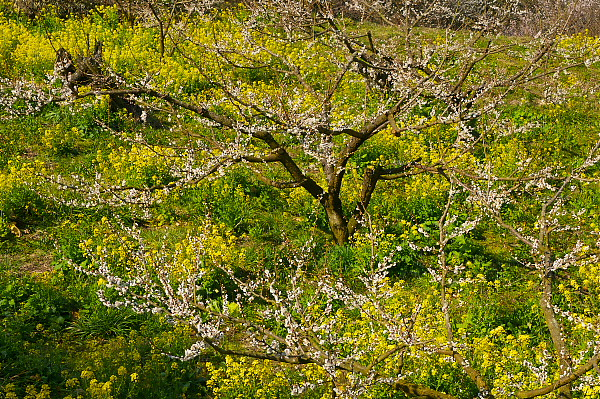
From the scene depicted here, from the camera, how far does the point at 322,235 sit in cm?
826

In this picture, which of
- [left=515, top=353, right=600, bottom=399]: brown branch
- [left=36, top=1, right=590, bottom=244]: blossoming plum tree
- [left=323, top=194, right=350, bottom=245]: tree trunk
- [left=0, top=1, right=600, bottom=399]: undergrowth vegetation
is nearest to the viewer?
[left=515, top=353, right=600, bottom=399]: brown branch

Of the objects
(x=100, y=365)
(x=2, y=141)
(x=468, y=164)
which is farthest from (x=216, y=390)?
(x=2, y=141)

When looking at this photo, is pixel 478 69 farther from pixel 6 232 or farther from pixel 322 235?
pixel 6 232

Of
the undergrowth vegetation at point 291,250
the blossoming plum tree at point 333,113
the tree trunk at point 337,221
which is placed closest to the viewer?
the undergrowth vegetation at point 291,250

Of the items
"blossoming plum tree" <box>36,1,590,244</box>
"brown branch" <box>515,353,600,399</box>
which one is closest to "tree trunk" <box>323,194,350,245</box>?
"blossoming plum tree" <box>36,1,590,244</box>

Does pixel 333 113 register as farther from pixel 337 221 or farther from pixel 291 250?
pixel 291 250

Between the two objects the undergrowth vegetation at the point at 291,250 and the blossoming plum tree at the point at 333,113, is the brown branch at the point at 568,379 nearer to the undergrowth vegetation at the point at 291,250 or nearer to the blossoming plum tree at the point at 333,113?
the undergrowth vegetation at the point at 291,250

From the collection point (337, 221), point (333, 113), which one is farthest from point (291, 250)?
point (333, 113)

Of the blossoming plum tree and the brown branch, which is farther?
the blossoming plum tree

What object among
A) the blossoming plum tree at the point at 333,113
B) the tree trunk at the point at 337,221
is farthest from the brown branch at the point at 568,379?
the tree trunk at the point at 337,221

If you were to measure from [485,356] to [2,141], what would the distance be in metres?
8.27

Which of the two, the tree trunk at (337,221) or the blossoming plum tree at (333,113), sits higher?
the blossoming plum tree at (333,113)

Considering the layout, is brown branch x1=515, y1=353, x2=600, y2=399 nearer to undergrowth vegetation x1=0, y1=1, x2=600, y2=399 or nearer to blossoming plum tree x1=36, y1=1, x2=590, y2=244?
undergrowth vegetation x1=0, y1=1, x2=600, y2=399

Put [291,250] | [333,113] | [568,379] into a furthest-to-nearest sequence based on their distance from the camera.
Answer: [333,113]
[291,250]
[568,379]
